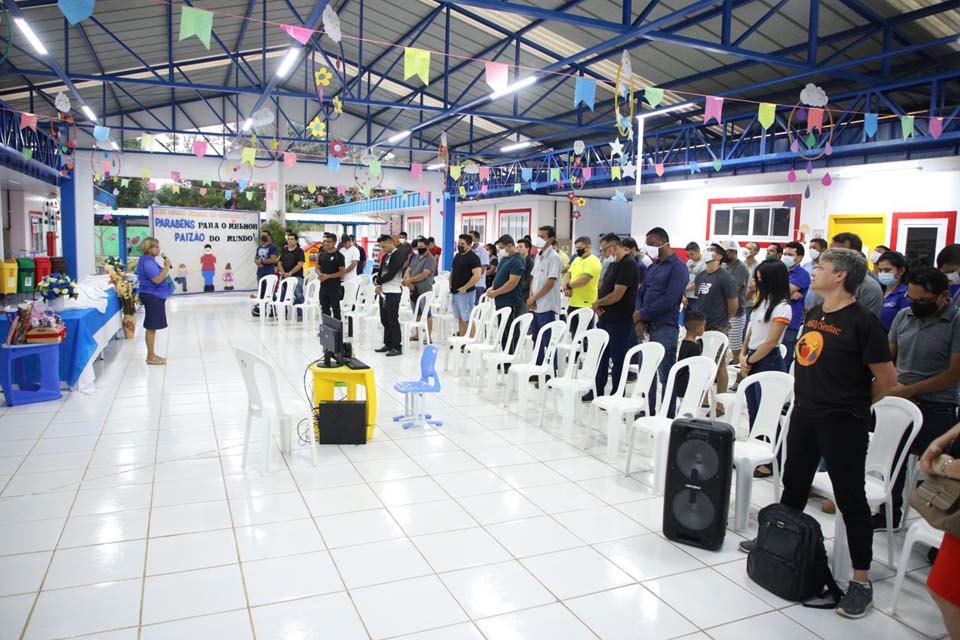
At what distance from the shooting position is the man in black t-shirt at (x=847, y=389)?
8.18 ft

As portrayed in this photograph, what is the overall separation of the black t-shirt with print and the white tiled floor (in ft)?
2.83

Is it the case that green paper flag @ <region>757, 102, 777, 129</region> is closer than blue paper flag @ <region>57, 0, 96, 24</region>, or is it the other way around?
blue paper flag @ <region>57, 0, 96, 24</region>

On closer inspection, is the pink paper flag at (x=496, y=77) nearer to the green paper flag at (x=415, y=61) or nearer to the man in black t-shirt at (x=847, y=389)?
the green paper flag at (x=415, y=61)

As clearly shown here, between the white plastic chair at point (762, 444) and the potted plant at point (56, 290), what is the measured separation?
595 cm

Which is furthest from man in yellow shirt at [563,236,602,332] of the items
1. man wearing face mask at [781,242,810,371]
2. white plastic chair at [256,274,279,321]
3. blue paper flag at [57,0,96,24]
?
white plastic chair at [256,274,279,321]

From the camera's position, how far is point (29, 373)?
18.0 ft

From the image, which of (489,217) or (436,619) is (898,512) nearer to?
(436,619)

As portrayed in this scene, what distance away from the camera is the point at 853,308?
8.34 ft

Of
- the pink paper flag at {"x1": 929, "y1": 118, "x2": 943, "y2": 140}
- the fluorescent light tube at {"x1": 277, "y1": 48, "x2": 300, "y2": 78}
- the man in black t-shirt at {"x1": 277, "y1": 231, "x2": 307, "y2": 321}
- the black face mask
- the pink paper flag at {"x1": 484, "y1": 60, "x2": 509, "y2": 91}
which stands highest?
the fluorescent light tube at {"x1": 277, "y1": 48, "x2": 300, "y2": 78}

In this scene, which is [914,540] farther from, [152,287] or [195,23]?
[152,287]

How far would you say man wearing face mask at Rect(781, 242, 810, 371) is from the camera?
205 inches

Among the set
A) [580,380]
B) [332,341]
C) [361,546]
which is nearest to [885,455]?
[580,380]

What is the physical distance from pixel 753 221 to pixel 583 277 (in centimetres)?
770

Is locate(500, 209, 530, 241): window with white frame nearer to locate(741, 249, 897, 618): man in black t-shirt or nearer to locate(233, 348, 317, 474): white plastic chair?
locate(233, 348, 317, 474): white plastic chair
